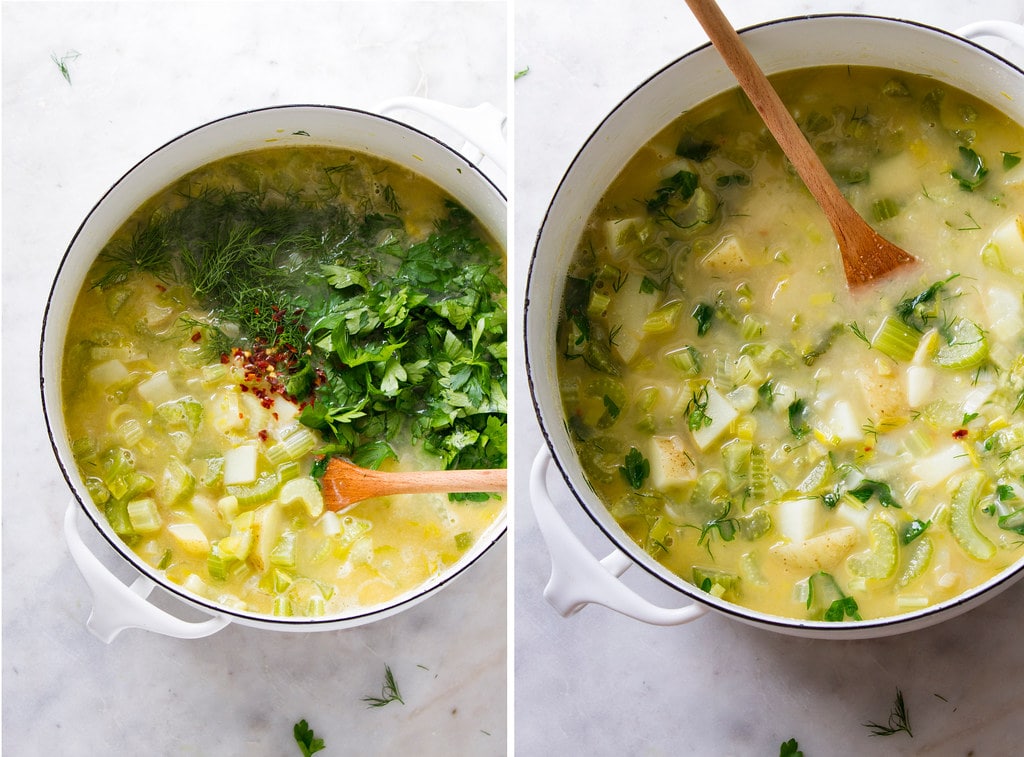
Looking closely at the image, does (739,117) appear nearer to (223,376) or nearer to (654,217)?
(654,217)

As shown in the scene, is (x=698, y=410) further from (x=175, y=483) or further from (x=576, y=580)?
(x=175, y=483)

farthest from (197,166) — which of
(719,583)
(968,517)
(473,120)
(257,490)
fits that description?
(968,517)

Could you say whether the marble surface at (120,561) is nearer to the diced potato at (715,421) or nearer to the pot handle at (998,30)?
the diced potato at (715,421)

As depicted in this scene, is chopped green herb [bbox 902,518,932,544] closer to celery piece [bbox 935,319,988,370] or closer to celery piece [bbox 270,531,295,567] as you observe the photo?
celery piece [bbox 935,319,988,370]

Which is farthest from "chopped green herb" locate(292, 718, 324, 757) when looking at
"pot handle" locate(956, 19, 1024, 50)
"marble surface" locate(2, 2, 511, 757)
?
"pot handle" locate(956, 19, 1024, 50)

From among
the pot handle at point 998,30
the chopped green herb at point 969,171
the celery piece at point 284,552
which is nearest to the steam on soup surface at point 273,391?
the celery piece at point 284,552
